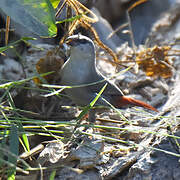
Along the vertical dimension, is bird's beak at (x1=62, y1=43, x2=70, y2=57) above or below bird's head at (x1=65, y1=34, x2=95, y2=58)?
below

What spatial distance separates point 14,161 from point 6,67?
95cm

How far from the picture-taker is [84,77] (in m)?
2.33

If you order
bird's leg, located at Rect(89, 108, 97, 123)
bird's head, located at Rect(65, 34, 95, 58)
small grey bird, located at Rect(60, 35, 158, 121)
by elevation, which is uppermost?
bird's head, located at Rect(65, 34, 95, 58)

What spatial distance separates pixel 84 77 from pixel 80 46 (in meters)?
0.21

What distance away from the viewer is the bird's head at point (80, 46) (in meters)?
2.34

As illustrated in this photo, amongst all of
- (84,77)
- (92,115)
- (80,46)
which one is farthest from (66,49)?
(92,115)

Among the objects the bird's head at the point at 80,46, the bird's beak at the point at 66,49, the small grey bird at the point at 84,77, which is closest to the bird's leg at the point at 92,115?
the small grey bird at the point at 84,77

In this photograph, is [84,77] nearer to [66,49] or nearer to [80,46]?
[80,46]

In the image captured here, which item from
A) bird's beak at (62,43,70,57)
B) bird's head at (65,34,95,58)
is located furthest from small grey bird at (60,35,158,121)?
bird's beak at (62,43,70,57)

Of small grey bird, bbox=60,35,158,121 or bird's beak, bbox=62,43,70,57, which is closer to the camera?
small grey bird, bbox=60,35,158,121

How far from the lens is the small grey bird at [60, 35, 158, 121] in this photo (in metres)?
2.32

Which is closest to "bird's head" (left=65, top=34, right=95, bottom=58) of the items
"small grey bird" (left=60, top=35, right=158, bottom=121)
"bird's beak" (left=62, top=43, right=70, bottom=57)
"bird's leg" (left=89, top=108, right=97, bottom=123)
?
"small grey bird" (left=60, top=35, right=158, bottom=121)

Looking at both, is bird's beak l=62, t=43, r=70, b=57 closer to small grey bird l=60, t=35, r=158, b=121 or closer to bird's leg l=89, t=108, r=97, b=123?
small grey bird l=60, t=35, r=158, b=121

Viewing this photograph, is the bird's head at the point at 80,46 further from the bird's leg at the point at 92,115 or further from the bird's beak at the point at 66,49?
the bird's leg at the point at 92,115
